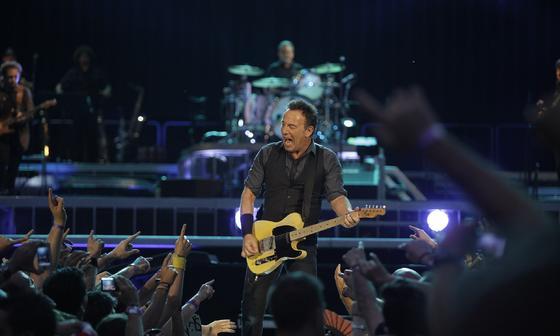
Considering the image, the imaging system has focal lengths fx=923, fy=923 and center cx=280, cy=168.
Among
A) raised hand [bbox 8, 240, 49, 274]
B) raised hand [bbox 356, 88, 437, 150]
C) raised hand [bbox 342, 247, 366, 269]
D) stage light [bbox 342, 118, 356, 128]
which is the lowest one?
raised hand [bbox 8, 240, 49, 274]

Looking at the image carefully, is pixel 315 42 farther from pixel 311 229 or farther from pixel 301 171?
pixel 311 229

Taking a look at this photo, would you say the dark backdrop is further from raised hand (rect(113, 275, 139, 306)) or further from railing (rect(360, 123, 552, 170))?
raised hand (rect(113, 275, 139, 306))

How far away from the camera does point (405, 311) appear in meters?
3.70

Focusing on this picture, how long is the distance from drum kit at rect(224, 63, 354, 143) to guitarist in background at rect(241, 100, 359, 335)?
7.95m

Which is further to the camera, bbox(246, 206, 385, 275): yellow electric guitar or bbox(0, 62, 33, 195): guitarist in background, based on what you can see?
bbox(0, 62, 33, 195): guitarist in background

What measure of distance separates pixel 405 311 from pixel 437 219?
21.7ft

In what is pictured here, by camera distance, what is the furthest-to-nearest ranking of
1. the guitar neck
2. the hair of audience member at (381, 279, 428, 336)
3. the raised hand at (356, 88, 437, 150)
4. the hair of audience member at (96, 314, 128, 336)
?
the guitar neck < the hair of audience member at (96, 314, 128, 336) < the hair of audience member at (381, 279, 428, 336) < the raised hand at (356, 88, 437, 150)

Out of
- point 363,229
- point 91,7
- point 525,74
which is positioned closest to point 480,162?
point 363,229

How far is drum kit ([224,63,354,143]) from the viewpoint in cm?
1562

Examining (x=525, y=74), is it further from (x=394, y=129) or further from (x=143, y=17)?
(x=394, y=129)

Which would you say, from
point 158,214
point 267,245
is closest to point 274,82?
point 158,214

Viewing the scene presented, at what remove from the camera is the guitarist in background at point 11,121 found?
12.0 m

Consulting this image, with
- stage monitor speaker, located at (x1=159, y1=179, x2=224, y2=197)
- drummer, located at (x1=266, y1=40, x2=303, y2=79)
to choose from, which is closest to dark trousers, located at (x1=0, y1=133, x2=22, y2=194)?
stage monitor speaker, located at (x1=159, y1=179, x2=224, y2=197)

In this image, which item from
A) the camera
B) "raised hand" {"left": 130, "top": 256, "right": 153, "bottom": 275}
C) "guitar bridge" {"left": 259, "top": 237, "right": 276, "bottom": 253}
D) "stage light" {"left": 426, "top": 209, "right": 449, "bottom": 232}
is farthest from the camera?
"stage light" {"left": 426, "top": 209, "right": 449, "bottom": 232}
